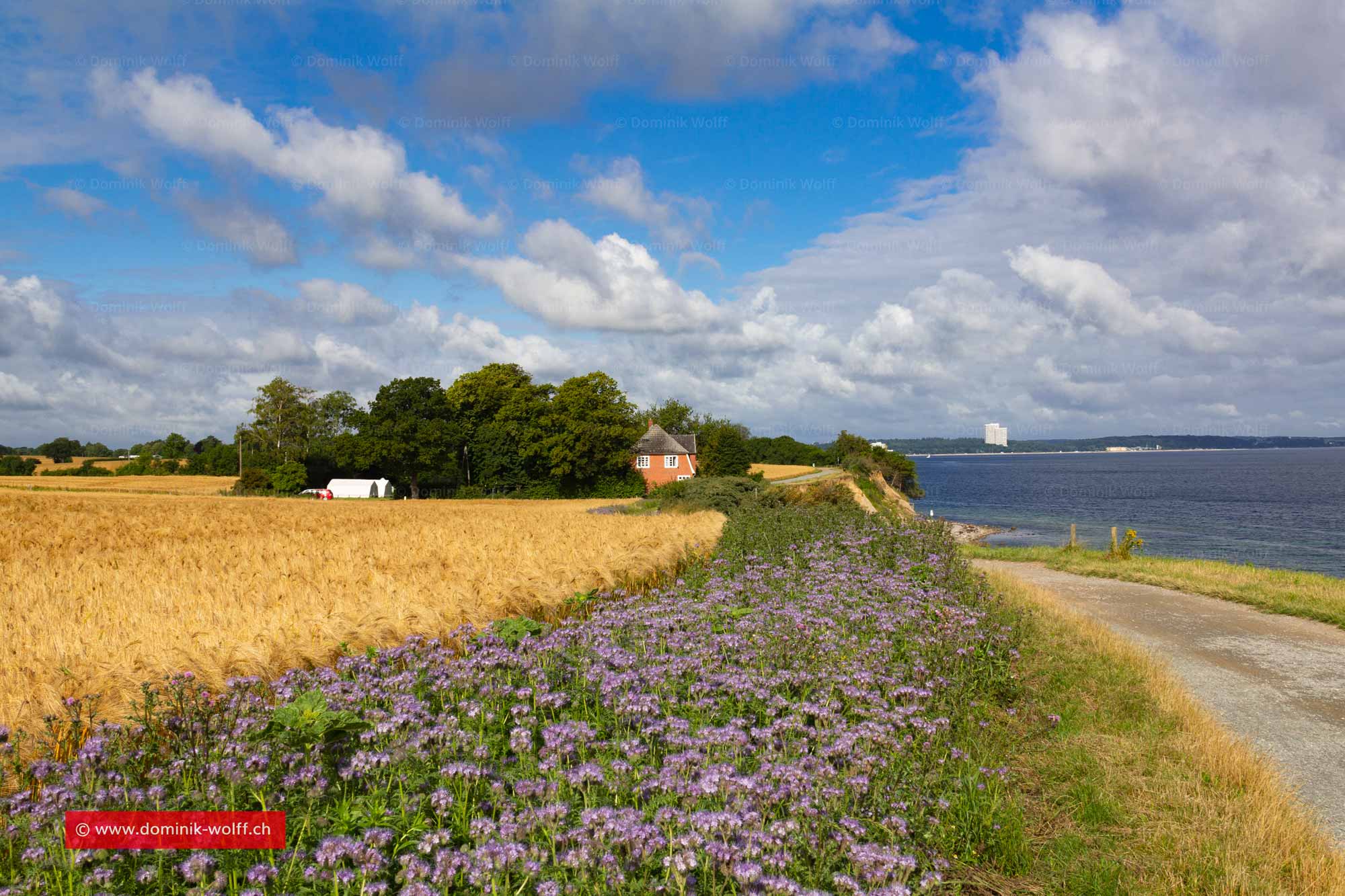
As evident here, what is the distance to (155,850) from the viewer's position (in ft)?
11.8

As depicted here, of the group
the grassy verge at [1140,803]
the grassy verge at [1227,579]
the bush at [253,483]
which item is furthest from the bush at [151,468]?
the grassy verge at [1140,803]

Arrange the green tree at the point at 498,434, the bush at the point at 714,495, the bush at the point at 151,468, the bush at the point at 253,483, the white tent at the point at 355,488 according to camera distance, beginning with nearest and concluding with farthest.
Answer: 1. the bush at the point at 714,495
2. the bush at the point at 253,483
3. the white tent at the point at 355,488
4. the green tree at the point at 498,434
5. the bush at the point at 151,468

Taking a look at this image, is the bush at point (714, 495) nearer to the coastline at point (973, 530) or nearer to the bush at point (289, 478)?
the coastline at point (973, 530)

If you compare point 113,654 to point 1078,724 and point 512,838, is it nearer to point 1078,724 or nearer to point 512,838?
point 512,838

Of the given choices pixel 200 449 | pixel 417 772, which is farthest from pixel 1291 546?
pixel 200 449

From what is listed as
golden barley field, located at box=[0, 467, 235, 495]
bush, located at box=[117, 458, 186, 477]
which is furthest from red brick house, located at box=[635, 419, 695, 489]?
bush, located at box=[117, 458, 186, 477]

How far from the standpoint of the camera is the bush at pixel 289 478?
218ft

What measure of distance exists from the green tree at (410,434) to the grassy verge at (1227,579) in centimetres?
5148

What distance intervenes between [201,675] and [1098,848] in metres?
7.12

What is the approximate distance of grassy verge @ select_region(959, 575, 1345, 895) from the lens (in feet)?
16.1

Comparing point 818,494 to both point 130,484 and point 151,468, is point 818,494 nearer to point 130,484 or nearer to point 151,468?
point 130,484

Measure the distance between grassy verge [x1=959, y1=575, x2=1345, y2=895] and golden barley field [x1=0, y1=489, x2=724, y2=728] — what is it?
5.74 metres

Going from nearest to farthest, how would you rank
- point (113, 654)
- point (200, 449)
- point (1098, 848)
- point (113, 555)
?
1. point (1098, 848)
2. point (113, 654)
3. point (113, 555)
4. point (200, 449)

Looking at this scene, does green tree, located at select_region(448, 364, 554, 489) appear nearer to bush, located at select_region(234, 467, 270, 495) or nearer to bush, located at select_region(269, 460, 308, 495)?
bush, located at select_region(269, 460, 308, 495)
